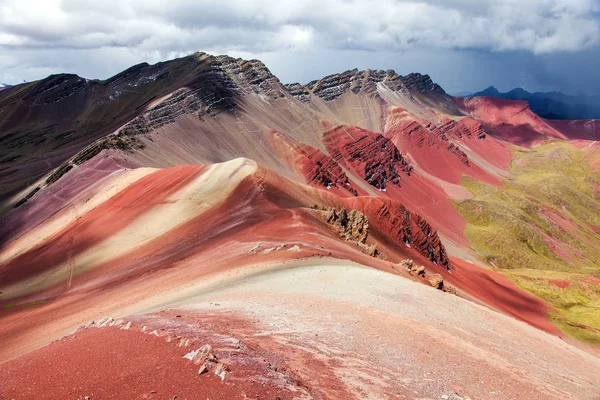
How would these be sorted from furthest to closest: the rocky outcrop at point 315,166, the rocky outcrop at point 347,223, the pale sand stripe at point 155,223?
1. the rocky outcrop at point 315,166
2. the pale sand stripe at point 155,223
3. the rocky outcrop at point 347,223

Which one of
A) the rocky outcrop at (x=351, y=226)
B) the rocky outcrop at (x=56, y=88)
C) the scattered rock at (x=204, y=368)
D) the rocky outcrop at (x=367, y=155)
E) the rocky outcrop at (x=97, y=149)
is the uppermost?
the rocky outcrop at (x=56, y=88)

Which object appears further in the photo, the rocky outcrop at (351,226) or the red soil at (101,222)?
the red soil at (101,222)

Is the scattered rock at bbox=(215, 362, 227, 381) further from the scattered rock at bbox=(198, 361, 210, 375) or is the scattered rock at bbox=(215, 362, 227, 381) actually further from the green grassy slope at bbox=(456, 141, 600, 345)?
the green grassy slope at bbox=(456, 141, 600, 345)

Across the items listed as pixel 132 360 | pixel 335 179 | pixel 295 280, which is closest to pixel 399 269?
pixel 295 280

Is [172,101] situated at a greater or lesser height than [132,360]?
greater

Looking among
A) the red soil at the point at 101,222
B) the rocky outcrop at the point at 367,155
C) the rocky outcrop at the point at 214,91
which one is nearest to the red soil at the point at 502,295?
the red soil at the point at 101,222

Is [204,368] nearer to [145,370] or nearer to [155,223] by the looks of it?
[145,370]

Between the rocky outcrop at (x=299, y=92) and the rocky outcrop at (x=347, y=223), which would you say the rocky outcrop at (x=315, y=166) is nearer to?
the rocky outcrop at (x=347, y=223)

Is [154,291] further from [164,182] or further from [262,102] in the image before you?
[262,102]
